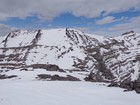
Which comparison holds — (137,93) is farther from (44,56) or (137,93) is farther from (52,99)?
(44,56)

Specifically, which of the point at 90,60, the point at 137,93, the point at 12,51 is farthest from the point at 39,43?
the point at 137,93

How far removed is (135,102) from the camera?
1667 cm

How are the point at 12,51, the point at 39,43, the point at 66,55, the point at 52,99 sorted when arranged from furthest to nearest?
the point at 39,43
the point at 12,51
the point at 66,55
the point at 52,99

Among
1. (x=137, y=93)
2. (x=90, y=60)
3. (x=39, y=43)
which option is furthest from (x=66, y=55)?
(x=137, y=93)

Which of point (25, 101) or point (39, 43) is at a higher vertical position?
point (39, 43)

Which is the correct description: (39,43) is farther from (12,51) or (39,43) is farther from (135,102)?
(135,102)

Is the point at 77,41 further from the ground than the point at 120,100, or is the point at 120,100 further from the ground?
the point at 77,41

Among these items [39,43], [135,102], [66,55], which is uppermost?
[39,43]

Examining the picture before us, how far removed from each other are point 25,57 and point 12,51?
25736 mm

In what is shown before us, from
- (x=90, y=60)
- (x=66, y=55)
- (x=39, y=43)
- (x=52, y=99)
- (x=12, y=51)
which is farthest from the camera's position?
(x=39, y=43)

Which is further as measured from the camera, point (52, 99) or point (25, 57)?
point (25, 57)

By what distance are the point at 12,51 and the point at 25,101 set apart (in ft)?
527

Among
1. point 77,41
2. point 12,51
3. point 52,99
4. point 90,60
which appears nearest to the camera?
point 52,99

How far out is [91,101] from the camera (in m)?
17.3
